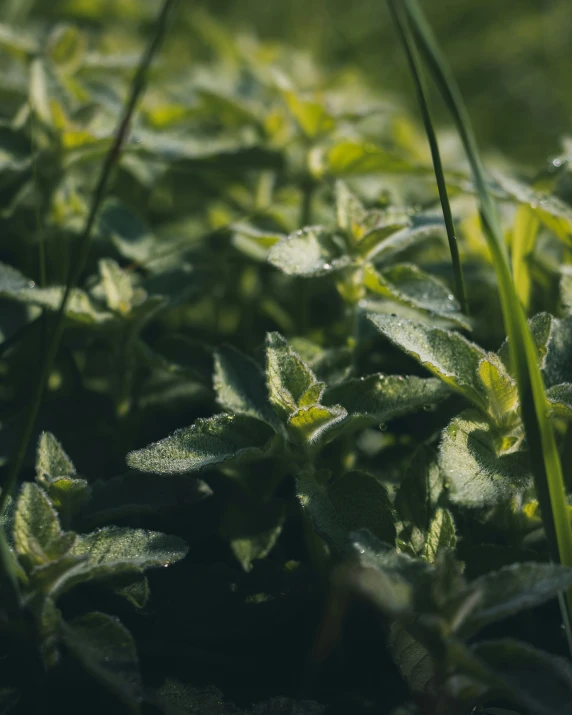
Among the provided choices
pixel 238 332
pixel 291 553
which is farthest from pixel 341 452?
pixel 238 332

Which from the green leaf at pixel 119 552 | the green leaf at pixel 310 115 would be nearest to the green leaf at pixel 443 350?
the green leaf at pixel 119 552

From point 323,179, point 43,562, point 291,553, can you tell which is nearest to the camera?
point 43,562

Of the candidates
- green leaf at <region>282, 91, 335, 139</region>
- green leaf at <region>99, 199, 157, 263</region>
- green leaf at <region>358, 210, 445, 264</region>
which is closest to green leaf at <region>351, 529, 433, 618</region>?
green leaf at <region>358, 210, 445, 264</region>

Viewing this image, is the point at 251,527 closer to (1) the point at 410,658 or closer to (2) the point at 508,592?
(1) the point at 410,658

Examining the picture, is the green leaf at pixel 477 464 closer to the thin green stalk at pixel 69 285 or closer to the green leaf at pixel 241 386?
the green leaf at pixel 241 386

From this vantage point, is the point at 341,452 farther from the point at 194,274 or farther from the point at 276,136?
the point at 276,136

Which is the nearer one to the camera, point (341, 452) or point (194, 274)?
point (341, 452)

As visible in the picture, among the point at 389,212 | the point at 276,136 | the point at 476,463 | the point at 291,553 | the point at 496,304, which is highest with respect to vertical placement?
the point at 276,136
